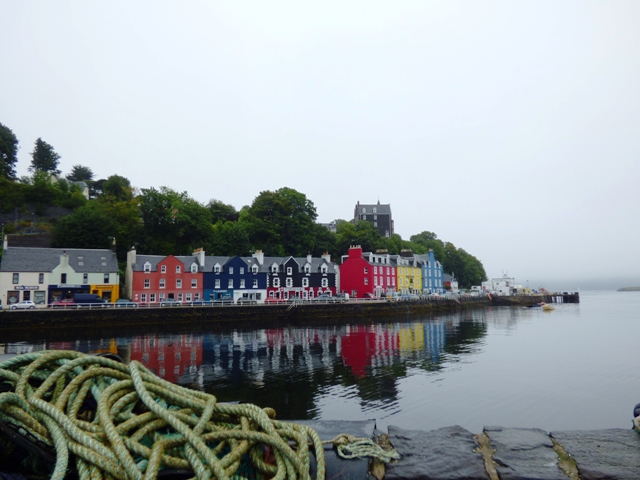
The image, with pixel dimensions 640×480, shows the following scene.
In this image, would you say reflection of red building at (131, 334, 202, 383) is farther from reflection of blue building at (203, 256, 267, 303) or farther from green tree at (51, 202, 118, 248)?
green tree at (51, 202, 118, 248)

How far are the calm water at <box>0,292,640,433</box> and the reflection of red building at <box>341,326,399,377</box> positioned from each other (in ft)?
0.26

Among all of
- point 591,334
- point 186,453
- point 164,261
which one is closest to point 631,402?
point 186,453

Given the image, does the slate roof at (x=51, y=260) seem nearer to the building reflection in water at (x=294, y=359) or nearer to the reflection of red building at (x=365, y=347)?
the building reflection in water at (x=294, y=359)

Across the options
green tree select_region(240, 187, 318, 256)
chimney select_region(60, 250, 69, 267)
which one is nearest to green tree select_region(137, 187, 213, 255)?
green tree select_region(240, 187, 318, 256)

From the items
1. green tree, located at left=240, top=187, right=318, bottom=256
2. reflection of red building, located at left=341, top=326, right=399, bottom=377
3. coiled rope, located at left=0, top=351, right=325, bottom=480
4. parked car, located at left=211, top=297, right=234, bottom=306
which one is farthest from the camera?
green tree, located at left=240, top=187, right=318, bottom=256

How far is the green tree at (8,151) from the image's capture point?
66.9 m

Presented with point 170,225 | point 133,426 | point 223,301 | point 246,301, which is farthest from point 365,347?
point 170,225

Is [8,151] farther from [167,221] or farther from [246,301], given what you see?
[246,301]

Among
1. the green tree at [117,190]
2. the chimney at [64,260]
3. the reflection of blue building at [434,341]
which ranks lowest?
the reflection of blue building at [434,341]

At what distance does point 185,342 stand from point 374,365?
50.6 ft

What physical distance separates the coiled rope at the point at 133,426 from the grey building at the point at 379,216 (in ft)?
359

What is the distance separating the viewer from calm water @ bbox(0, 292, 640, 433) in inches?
504

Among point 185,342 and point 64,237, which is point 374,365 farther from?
point 64,237

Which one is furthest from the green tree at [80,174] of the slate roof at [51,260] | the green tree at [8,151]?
the slate roof at [51,260]
